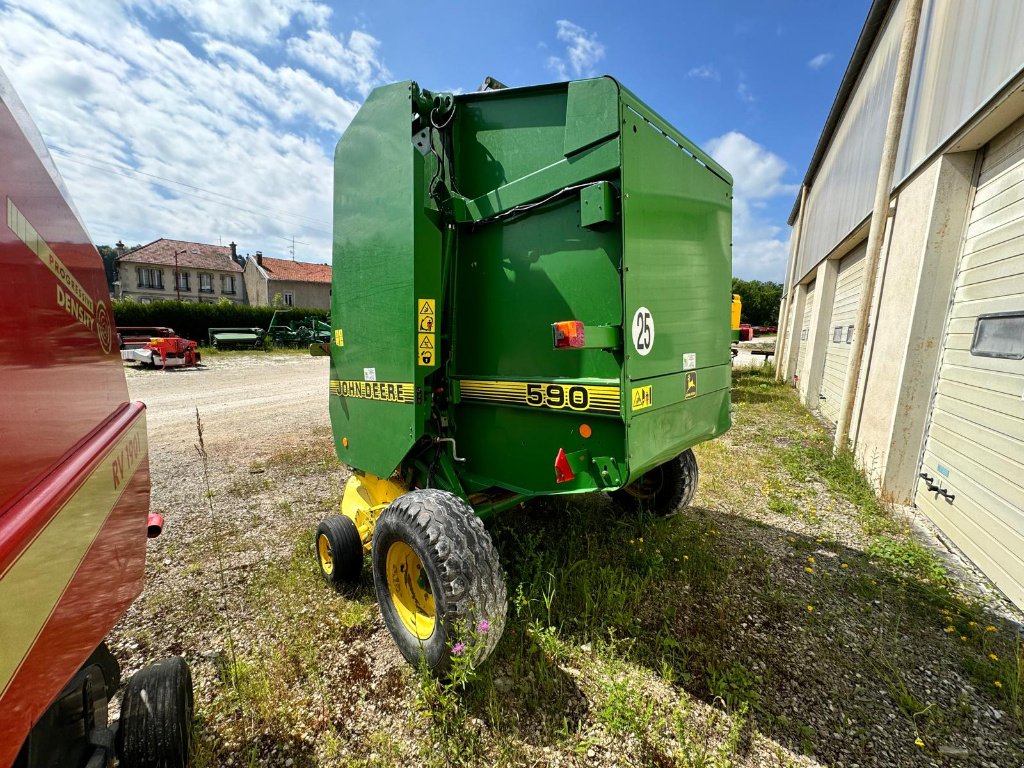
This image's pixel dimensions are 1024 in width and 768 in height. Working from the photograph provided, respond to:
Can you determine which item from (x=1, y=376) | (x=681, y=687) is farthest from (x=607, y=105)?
(x=681, y=687)

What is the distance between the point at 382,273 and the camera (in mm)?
2637

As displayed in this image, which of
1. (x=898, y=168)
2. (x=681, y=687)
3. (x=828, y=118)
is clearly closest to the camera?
(x=681, y=687)

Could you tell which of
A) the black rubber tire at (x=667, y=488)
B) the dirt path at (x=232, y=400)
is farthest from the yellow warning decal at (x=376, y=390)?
the dirt path at (x=232, y=400)

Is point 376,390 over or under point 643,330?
under

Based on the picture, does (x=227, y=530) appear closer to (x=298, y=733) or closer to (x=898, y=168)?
(x=298, y=733)

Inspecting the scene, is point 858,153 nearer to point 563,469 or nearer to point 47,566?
point 563,469

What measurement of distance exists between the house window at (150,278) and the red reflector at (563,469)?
49167mm

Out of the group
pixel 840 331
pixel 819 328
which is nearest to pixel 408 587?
pixel 840 331

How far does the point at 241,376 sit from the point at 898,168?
624 inches

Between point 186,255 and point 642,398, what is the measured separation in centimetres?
5060

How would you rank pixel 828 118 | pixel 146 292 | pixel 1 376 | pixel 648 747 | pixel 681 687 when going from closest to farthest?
pixel 1 376 < pixel 648 747 < pixel 681 687 < pixel 828 118 < pixel 146 292

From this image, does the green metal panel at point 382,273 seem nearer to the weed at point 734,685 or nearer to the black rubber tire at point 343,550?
the black rubber tire at point 343,550

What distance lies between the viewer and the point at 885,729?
201 cm

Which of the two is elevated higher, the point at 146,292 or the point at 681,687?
the point at 146,292
